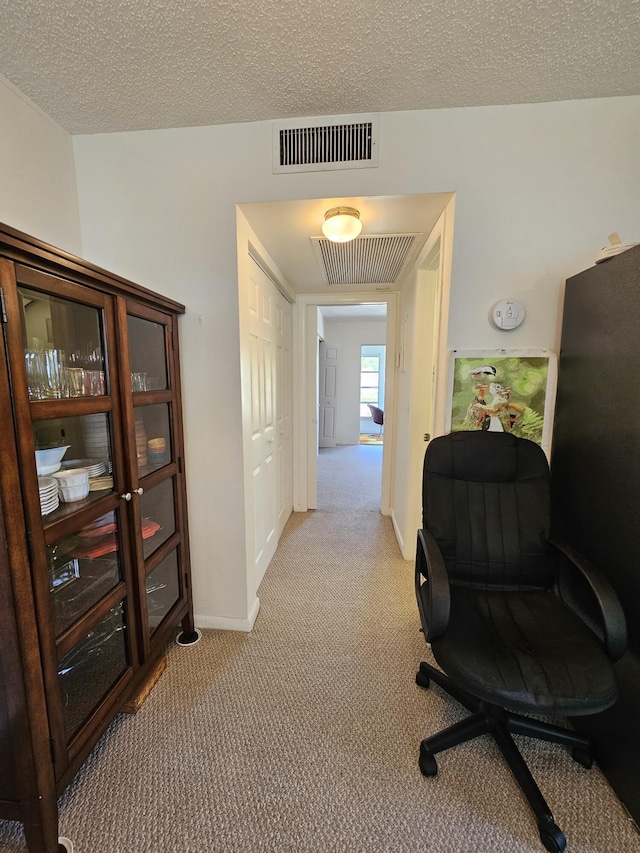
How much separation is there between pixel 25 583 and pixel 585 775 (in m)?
1.91

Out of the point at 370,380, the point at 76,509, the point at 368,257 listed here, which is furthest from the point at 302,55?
the point at 370,380

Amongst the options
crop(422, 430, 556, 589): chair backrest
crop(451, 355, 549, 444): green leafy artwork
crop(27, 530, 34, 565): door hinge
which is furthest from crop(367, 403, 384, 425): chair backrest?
crop(27, 530, 34, 565): door hinge

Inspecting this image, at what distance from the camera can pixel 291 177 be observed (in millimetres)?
1521

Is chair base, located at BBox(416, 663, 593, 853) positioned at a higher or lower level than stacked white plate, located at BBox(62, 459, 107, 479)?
lower

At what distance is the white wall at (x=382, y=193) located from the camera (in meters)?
1.41

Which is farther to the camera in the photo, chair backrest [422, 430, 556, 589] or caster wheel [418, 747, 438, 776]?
chair backrest [422, 430, 556, 589]

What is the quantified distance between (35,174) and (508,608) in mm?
2599

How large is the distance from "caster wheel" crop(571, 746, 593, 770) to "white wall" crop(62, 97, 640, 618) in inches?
62.4

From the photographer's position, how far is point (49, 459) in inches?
42.3

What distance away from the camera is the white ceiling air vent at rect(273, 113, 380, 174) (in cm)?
144

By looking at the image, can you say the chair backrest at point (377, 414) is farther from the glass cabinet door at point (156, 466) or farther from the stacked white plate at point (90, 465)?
the stacked white plate at point (90, 465)

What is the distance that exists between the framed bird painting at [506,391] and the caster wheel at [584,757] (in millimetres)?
1123

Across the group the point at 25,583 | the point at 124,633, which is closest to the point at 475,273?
the point at 25,583

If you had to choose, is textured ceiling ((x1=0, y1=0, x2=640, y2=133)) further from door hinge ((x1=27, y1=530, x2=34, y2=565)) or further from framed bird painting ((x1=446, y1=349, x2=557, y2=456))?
door hinge ((x1=27, y1=530, x2=34, y2=565))
